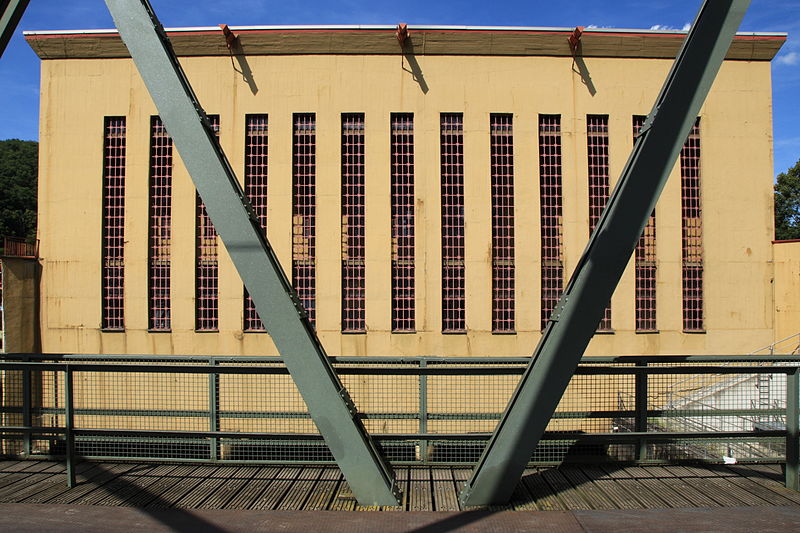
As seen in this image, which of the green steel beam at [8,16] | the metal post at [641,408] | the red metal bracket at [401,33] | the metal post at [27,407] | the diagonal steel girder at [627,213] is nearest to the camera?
the diagonal steel girder at [627,213]

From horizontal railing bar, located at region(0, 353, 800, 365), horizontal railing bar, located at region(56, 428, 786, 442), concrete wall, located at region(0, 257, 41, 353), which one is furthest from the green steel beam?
concrete wall, located at region(0, 257, 41, 353)

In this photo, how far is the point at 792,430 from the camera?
5188 mm

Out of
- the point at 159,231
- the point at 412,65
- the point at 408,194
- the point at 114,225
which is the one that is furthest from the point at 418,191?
the point at 114,225

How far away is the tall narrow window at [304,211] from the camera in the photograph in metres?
14.4

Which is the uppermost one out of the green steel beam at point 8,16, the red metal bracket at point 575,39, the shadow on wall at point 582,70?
the red metal bracket at point 575,39

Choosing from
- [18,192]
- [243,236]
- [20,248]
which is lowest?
[243,236]

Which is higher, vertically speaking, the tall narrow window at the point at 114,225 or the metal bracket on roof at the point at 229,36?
the metal bracket on roof at the point at 229,36

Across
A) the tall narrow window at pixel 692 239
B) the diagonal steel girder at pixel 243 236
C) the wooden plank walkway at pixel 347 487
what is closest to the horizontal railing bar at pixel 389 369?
the diagonal steel girder at pixel 243 236

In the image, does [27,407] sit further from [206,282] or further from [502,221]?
[502,221]

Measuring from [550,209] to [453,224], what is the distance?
119 inches

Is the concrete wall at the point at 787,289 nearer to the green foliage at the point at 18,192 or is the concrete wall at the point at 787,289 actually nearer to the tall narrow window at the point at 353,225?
the tall narrow window at the point at 353,225

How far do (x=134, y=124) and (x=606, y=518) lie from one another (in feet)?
52.1

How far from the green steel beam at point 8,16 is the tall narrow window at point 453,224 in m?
10.7

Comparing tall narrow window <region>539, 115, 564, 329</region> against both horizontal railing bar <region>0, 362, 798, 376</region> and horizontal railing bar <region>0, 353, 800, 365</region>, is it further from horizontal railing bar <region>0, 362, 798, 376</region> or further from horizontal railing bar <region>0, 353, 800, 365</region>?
horizontal railing bar <region>0, 362, 798, 376</region>
